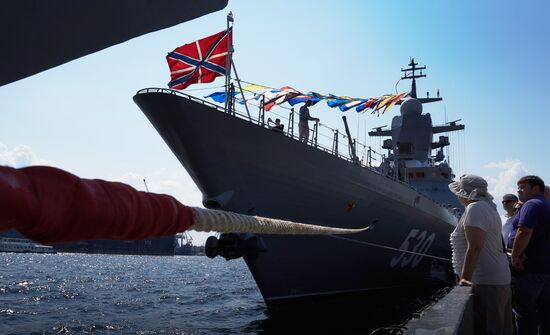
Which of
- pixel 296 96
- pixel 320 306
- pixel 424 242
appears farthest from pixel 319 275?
pixel 424 242

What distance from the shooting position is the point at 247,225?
1906 mm

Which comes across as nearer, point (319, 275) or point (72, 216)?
point (72, 216)

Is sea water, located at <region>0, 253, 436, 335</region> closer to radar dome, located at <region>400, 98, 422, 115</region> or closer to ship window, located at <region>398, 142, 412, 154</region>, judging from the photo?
ship window, located at <region>398, 142, 412, 154</region>

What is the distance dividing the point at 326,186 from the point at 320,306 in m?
2.58

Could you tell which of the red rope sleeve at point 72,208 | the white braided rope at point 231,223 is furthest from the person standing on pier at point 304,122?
the red rope sleeve at point 72,208

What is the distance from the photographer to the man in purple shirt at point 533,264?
3.50m

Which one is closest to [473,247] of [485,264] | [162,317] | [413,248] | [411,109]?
[485,264]

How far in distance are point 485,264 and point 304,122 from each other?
6.32m

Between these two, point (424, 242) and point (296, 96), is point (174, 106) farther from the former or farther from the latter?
point (424, 242)

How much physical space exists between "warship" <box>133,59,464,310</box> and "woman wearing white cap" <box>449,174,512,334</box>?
13.9 ft

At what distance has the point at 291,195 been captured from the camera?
8211mm

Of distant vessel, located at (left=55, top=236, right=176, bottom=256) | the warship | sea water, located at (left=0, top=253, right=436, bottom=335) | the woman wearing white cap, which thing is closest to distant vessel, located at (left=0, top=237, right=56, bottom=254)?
distant vessel, located at (left=55, top=236, right=176, bottom=256)

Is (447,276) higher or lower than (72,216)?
lower

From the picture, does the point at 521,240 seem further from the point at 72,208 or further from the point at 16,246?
the point at 16,246
